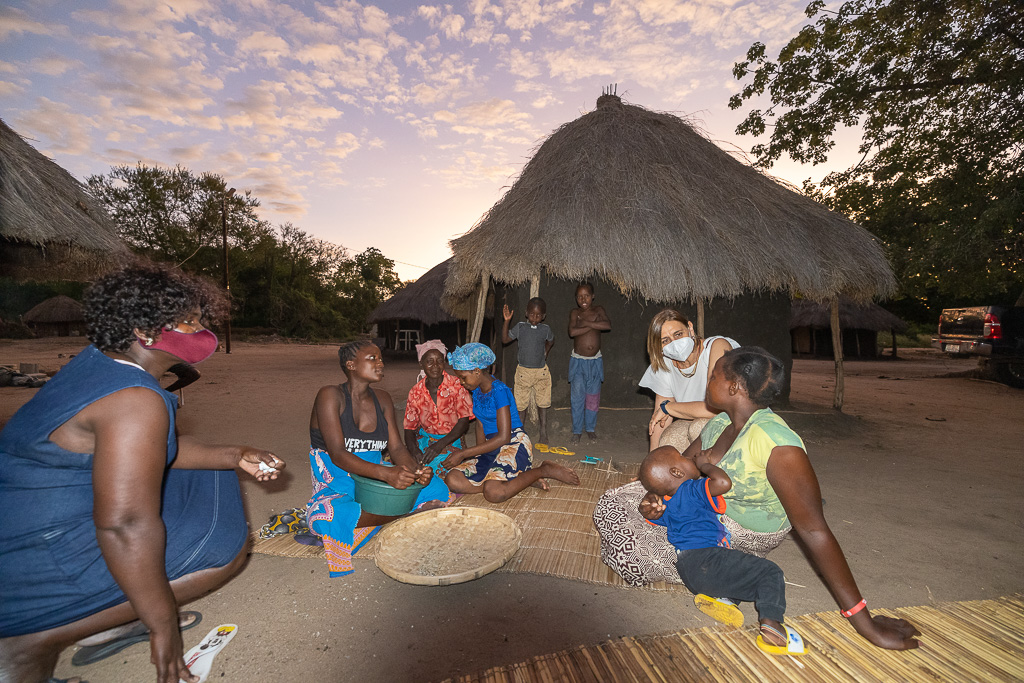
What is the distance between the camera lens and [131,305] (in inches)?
63.2

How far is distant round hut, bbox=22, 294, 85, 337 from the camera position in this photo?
2344 cm

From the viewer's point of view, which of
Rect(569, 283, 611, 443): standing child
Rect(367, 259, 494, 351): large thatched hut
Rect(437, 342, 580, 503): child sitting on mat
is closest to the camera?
Rect(437, 342, 580, 503): child sitting on mat

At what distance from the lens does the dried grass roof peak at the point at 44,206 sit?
4660mm

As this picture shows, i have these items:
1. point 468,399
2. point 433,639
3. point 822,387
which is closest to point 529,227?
point 468,399

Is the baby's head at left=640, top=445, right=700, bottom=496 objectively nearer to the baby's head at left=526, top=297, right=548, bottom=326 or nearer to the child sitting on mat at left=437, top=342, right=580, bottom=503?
the child sitting on mat at left=437, top=342, right=580, bottom=503

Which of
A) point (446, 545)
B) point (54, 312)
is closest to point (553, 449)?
point (446, 545)

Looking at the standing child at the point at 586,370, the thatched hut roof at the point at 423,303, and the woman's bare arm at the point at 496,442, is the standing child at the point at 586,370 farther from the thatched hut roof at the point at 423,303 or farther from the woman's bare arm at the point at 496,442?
the thatched hut roof at the point at 423,303

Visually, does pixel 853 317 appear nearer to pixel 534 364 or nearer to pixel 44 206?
pixel 534 364

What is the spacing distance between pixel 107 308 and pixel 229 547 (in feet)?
3.28

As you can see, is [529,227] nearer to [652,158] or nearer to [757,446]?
[652,158]

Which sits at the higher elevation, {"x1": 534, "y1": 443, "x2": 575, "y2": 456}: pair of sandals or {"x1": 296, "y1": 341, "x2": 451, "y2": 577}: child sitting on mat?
{"x1": 296, "y1": 341, "x2": 451, "y2": 577}: child sitting on mat

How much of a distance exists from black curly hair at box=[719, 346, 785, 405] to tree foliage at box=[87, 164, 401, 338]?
959 inches

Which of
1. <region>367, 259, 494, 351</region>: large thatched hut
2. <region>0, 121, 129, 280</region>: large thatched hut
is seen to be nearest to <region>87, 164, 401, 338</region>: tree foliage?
<region>367, 259, 494, 351</region>: large thatched hut

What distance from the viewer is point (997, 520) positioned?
10.8 feet
